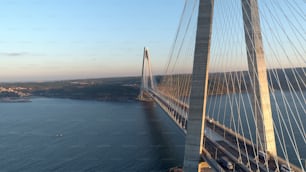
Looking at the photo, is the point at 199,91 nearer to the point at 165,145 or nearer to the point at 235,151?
A: the point at 235,151

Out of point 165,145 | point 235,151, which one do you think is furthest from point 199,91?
point 165,145

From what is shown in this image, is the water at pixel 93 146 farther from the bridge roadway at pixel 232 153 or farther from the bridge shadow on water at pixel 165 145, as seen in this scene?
the bridge roadway at pixel 232 153

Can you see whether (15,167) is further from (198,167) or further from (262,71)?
(262,71)

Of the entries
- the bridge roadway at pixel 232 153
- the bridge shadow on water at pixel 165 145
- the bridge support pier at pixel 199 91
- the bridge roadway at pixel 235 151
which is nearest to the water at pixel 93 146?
the bridge shadow on water at pixel 165 145

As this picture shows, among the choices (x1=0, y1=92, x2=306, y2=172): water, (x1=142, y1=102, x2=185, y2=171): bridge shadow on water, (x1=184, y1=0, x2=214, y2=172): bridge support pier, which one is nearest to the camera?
(x1=184, y1=0, x2=214, y2=172): bridge support pier

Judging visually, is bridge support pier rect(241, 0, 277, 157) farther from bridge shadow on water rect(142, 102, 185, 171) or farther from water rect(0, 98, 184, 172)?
water rect(0, 98, 184, 172)

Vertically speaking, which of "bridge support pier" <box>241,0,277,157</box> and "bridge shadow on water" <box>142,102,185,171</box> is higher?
"bridge support pier" <box>241,0,277,157</box>

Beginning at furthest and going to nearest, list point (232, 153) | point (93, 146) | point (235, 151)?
point (93, 146)
point (235, 151)
point (232, 153)

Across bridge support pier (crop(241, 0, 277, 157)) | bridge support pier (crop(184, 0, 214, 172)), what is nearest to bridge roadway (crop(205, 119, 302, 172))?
bridge support pier (crop(241, 0, 277, 157))

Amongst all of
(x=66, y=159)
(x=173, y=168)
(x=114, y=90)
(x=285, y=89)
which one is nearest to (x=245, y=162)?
(x=173, y=168)

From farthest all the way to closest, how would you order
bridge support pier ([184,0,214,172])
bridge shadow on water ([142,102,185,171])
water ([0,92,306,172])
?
water ([0,92,306,172]), bridge shadow on water ([142,102,185,171]), bridge support pier ([184,0,214,172])
